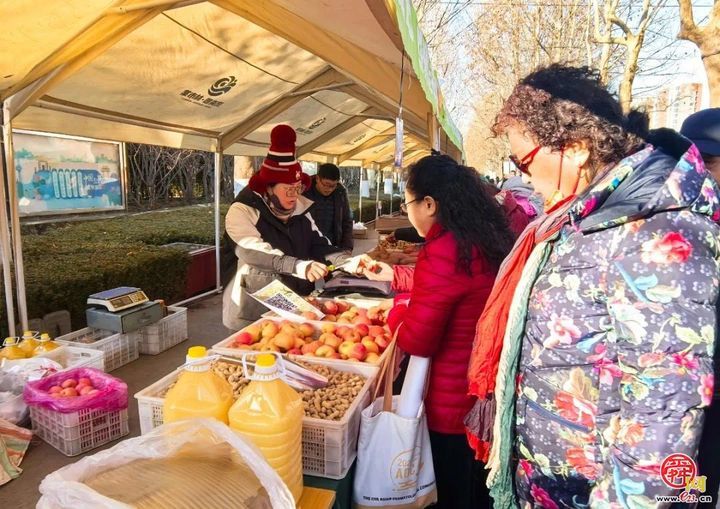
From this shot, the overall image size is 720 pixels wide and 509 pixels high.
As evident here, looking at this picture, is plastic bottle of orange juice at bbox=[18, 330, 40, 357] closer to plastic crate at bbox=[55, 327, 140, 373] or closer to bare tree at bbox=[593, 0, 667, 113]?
plastic crate at bbox=[55, 327, 140, 373]

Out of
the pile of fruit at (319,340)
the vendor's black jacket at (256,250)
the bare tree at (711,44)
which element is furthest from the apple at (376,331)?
the bare tree at (711,44)

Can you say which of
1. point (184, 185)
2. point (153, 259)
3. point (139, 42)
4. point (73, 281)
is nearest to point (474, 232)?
point (139, 42)

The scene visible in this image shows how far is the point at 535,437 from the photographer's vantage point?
1390 millimetres

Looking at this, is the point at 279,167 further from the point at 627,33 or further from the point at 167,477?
the point at 627,33

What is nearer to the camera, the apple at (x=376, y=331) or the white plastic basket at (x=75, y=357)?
the apple at (x=376, y=331)

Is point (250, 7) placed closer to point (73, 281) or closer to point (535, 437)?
point (535, 437)

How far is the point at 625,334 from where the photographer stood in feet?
3.58

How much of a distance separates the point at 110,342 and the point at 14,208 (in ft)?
4.77

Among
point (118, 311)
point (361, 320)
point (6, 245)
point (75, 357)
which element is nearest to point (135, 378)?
point (118, 311)

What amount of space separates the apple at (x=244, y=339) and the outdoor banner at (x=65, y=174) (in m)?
10.3

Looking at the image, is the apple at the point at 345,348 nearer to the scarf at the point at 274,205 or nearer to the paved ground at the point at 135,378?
the scarf at the point at 274,205

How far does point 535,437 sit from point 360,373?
3.65ft

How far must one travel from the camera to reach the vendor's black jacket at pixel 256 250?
10.5 ft

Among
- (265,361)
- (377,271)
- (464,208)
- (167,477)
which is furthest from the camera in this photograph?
(377,271)
